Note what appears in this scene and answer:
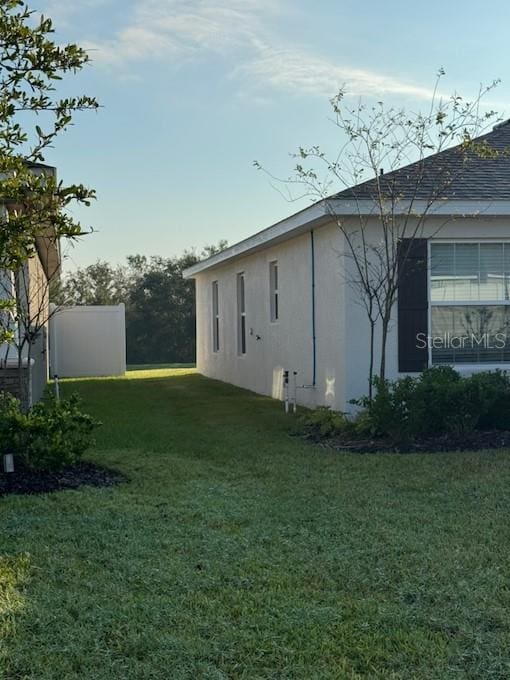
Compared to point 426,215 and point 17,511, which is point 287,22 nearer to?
point 426,215

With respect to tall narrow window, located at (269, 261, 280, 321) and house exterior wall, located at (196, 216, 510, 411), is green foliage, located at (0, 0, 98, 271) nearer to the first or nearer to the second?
house exterior wall, located at (196, 216, 510, 411)

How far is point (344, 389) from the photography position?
1040 centimetres

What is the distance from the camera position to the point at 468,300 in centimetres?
1020

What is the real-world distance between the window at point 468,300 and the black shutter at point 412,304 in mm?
201

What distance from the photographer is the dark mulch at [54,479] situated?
21.4ft

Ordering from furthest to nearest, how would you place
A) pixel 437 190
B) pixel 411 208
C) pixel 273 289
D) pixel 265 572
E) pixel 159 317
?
pixel 159 317, pixel 273 289, pixel 437 190, pixel 411 208, pixel 265 572

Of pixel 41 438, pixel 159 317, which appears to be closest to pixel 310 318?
pixel 41 438

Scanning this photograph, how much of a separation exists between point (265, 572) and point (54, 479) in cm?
309

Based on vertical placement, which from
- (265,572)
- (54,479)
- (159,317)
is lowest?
(265,572)

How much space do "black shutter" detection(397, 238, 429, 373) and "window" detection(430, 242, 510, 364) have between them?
0.20 metres

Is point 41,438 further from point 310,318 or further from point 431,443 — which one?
point 310,318

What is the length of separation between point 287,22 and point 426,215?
4.00m

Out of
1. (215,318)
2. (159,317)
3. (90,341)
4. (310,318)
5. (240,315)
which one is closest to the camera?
(310,318)

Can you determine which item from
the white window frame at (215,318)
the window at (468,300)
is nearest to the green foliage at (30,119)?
the window at (468,300)
